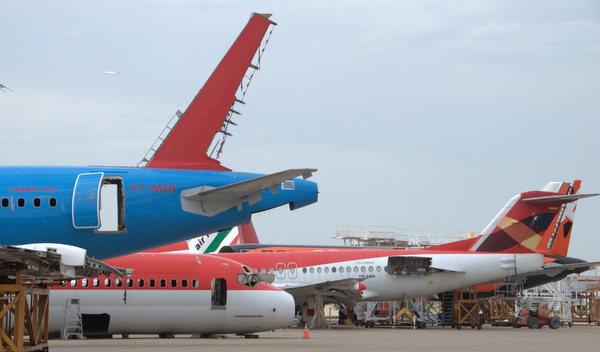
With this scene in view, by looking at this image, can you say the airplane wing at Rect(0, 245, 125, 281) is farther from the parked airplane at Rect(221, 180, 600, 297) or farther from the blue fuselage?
the parked airplane at Rect(221, 180, 600, 297)

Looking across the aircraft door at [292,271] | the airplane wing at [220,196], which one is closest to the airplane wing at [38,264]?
the airplane wing at [220,196]

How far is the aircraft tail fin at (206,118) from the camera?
55.3 ft

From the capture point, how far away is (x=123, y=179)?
16219mm

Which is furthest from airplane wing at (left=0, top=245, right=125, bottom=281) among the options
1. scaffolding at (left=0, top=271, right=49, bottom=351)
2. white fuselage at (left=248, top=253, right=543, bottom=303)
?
white fuselage at (left=248, top=253, right=543, bottom=303)

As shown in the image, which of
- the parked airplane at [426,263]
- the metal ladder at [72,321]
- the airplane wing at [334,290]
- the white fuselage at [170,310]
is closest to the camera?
the metal ladder at [72,321]

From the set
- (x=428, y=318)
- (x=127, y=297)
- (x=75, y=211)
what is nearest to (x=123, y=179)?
(x=75, y=211)

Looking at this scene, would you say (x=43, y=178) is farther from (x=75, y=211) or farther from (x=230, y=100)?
(x=230, y=100)

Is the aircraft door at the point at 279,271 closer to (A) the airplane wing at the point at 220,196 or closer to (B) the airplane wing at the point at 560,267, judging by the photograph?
(B) the airplane wing at the point at 560,267

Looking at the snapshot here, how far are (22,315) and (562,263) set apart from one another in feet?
108

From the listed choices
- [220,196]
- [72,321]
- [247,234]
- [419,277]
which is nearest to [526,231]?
[419,277]

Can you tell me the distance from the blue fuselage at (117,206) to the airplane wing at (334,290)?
18.3 metres

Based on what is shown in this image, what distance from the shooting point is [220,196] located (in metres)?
16.4

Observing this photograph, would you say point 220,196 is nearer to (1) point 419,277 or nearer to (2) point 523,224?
(1) point 419,277

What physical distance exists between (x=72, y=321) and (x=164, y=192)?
7.17m
